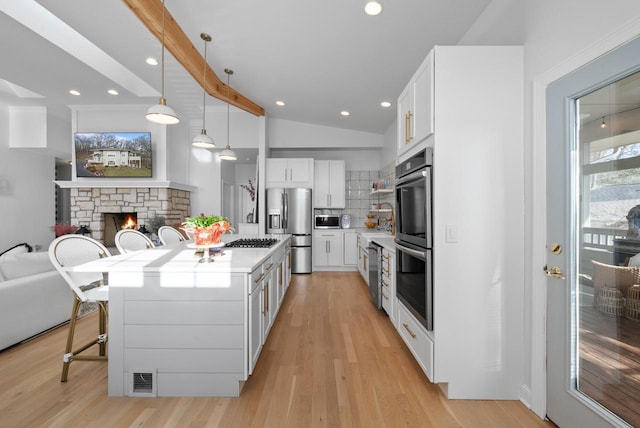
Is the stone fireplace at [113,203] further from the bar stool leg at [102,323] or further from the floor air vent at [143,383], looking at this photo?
the floor air vent at [143,383]

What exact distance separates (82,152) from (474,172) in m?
6.39

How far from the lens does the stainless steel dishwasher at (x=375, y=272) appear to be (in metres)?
3.44

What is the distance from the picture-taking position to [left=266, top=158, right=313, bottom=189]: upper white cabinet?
573cm

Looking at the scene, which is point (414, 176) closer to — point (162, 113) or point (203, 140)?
point (162, 113)

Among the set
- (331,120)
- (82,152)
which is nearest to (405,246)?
(331,120)

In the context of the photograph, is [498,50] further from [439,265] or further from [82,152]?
[82,152]

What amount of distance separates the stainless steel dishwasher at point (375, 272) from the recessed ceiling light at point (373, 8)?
235 centimetres

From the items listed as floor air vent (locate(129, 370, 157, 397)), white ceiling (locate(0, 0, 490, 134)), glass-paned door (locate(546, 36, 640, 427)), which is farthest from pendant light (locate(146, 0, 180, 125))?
glass-paned door (locate(546, 36, 640, 427))

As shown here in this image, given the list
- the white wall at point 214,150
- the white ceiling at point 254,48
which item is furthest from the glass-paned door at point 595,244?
the white wall at point 214,150

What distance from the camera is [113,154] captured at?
5285 mm

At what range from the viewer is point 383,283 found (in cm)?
336

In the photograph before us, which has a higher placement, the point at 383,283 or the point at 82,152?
the point at 82,152

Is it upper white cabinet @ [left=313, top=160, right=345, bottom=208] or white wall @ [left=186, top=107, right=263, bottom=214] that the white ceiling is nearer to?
white wall @ [left=186, top=107, right=263, bottom=214]

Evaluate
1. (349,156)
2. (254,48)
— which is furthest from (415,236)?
(349,156)
